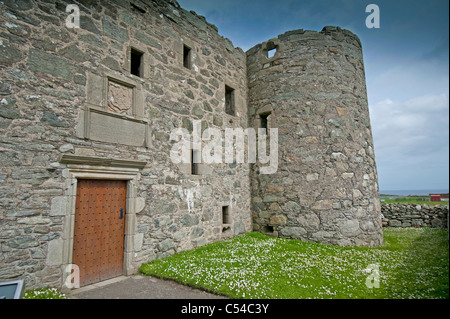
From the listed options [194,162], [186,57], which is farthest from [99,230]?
[186,57]

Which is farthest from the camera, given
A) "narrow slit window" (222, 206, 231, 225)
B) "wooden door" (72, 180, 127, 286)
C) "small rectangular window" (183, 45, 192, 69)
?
"narrow slit window" (222, 206, 231, 225)

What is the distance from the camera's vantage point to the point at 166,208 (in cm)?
569

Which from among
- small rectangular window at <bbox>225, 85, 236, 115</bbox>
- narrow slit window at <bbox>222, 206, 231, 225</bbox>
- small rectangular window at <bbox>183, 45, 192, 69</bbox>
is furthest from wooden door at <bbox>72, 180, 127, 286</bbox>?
small rectangular window at <bbox>225, 85, 236, 115</bbox>

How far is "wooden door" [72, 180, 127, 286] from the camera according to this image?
442 centimetres

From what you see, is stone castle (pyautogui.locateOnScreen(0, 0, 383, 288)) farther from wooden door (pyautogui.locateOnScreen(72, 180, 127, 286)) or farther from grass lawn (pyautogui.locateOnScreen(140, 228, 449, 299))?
grass lawn (pyautogui.locateOnScreen(140, 228, 449, 299))

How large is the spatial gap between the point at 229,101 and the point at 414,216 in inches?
346

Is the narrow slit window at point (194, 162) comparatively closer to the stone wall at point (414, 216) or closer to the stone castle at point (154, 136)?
the stone castle at point (154, 136)

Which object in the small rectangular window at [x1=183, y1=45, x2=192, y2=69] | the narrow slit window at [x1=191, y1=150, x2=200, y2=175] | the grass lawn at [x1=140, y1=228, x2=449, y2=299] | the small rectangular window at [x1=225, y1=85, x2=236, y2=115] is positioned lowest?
the grass lawn at [x1=140, y1=228, x2=449, y2=299]

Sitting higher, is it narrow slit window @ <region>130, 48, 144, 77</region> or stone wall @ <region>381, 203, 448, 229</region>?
narrow slit window @ <region>130, 48, 144, 77</region>

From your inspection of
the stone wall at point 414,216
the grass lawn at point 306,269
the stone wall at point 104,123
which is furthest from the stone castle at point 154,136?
the stone wall at point 414,216

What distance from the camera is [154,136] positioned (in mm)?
5621

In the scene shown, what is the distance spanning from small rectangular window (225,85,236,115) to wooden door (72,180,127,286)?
4.21 m

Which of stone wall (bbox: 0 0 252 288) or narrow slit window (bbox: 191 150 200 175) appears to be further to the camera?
narrow slit window (bbox: 191 150 200 175)
